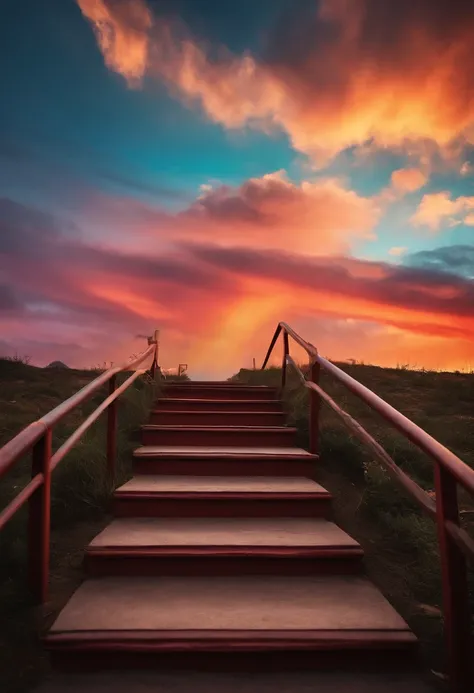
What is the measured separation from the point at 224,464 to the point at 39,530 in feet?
5.91

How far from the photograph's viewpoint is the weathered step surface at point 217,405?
5.44m

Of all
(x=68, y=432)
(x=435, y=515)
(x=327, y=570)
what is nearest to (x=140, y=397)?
(x=68, y=432)

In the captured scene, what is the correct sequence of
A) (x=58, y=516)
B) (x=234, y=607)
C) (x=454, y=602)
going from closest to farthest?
1. (x=454, y=602)
2. (x=234, y=607)
3. (x=58, y=516)

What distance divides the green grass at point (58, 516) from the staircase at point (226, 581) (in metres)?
0.12

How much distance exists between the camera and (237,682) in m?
1.95

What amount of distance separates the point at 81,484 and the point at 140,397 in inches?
73.6

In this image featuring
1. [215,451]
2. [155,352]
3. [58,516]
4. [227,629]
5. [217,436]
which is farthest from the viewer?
[155,352]

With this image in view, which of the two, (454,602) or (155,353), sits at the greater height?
(155,353)

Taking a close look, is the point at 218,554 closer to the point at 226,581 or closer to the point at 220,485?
the point at 226,581

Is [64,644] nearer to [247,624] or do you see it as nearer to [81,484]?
[247,624]

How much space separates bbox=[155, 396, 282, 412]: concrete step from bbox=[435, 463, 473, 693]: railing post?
3589 mm

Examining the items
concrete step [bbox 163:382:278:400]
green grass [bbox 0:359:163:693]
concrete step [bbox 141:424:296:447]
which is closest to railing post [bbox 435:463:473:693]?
green grass [bbox 0:359:163:693]

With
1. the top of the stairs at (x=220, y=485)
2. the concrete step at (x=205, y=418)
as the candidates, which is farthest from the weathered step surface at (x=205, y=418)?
the top of the stairs at (x=220, y=485)

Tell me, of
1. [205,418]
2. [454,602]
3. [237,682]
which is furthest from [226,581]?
[205,418]
